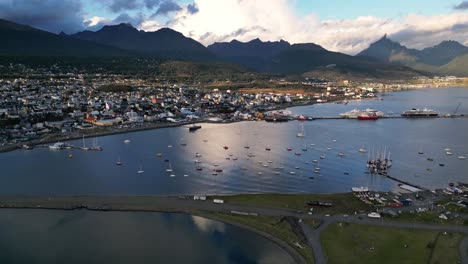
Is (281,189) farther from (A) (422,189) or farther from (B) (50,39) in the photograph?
(B) (50,39)

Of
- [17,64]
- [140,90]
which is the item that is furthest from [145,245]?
[17,64]

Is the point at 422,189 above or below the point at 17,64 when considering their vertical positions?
below

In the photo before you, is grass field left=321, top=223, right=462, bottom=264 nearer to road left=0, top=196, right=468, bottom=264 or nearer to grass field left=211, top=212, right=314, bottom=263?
road left=0, top=196, right=468, bottom=264

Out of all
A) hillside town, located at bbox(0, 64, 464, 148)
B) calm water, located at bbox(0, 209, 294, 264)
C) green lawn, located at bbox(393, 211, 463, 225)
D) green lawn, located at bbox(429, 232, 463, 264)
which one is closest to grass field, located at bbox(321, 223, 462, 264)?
green lawn, located at bbox(429, 232, 463, 264)

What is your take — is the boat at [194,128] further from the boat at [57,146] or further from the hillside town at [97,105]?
the boat at [57,146]

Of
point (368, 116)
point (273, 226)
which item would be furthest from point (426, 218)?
point (368, 116)

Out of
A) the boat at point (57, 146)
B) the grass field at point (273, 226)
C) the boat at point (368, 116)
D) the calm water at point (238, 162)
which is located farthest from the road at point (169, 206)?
the boat at point (368, 116)

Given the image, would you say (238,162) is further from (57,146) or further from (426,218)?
(57,146)
